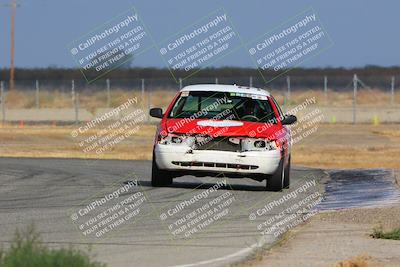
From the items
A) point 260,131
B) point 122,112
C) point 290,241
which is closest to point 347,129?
point 122,112

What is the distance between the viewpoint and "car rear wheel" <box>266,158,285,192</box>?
20297 mm

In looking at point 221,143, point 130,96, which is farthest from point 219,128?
point 130,96

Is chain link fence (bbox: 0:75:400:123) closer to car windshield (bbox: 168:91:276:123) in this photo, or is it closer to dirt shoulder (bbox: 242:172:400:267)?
car windshield (bbox: 168:91:276:123)

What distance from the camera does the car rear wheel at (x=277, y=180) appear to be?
20297 millimetres

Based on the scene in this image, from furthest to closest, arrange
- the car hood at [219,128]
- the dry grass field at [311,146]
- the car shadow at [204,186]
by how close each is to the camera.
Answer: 1. the dry grass field at [311,146]
2. the car shadow at [204,186]
3. the car hood at [219,128]

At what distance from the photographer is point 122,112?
65.2 meters

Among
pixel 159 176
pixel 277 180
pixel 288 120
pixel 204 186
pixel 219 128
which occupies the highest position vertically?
pixel 219 128

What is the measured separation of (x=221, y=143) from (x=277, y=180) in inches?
48.2

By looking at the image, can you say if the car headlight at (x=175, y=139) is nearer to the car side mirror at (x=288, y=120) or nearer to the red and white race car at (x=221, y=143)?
the red and white race car at (x=221, y=143)

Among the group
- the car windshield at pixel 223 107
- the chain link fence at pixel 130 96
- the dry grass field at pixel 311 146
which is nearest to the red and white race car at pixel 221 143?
the car windshield at pixel 223 107

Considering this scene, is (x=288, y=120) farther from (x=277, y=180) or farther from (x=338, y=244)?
(x=338, y=244)

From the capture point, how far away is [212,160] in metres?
19.7

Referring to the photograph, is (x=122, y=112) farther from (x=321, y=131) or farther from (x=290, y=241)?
(x=290, y=241)

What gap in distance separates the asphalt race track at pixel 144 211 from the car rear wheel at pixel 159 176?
0.17 meters
